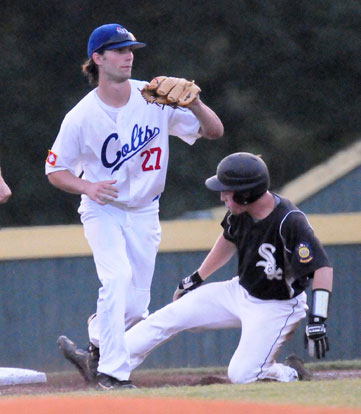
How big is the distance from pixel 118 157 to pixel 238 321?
52.0 inches

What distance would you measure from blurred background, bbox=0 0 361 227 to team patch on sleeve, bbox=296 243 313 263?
6.91m

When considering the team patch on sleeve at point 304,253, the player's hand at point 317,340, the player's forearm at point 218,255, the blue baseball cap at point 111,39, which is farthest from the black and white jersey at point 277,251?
the blue baseball cap at point 111,39

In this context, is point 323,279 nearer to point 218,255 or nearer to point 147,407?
point 218,255

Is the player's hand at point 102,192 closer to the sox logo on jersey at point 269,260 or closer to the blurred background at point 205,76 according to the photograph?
the sox logo on jersey at point 269,260

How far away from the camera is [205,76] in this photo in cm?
1412

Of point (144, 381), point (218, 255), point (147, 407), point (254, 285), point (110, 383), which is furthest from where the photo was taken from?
point (144, 381)

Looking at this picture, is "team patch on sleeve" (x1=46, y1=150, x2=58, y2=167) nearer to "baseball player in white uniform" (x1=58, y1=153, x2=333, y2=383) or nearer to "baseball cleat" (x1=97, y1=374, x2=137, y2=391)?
"baseball player in white uniform" (x1=58, y1=153, x2=333, y2=383)

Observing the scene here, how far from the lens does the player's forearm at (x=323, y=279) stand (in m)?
6.73

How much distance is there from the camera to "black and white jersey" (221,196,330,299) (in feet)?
22.4

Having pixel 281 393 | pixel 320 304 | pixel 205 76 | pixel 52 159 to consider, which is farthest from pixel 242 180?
pixel 205 76

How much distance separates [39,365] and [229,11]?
21.7 ft

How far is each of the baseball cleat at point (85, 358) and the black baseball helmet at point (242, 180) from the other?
4.48ft

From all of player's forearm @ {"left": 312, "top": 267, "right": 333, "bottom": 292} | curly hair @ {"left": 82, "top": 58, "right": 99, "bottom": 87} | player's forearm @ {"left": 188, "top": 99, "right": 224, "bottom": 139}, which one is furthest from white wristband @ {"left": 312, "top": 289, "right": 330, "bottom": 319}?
curly hair @ {"left": 82, "top": 58, "right": 99, "bottom": 87}

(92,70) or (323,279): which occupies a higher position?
(92,70)
